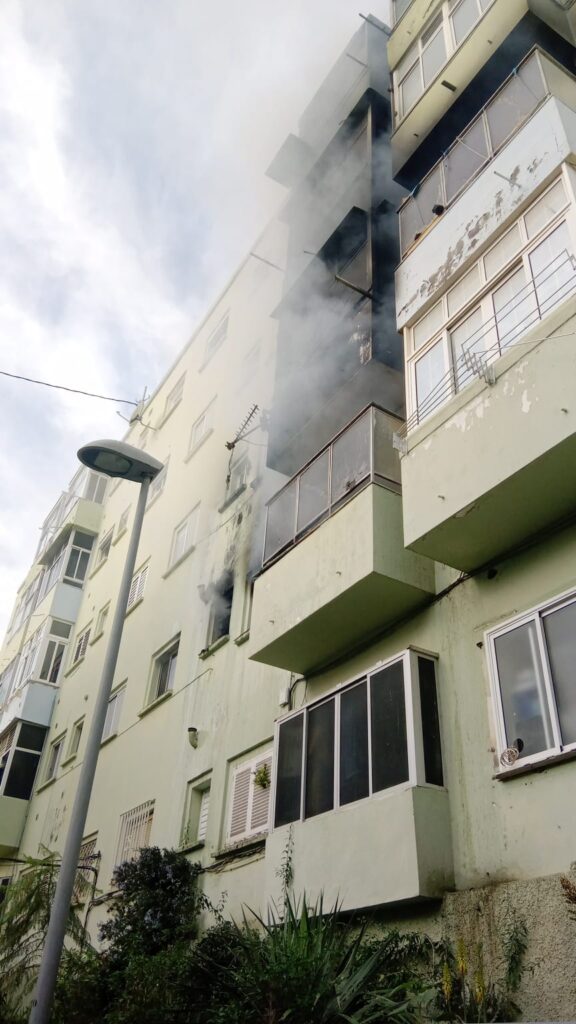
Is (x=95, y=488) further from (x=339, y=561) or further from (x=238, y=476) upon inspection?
(x=339, y=561)

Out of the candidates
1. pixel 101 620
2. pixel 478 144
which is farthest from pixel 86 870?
pixel 478 144

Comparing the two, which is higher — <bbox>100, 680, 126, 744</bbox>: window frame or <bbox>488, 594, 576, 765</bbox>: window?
<bbox>100, 680, 126, 744</bbox>: window frame

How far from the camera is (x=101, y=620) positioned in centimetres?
2028

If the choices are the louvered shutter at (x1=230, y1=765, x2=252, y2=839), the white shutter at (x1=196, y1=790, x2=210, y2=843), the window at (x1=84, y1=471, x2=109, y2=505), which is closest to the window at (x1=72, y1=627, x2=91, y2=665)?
the window at (x1=84, y1=471, x2=109, y2=505)

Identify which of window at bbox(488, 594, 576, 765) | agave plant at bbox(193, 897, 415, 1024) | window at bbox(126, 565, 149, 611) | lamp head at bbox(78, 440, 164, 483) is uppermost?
window at bbox(126, 565, 149, 611)

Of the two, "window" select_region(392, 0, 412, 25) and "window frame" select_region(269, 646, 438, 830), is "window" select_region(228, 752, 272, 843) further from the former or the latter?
"window" select_region(392, 0, 412, 25)

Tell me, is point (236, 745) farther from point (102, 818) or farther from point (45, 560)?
point (45, 560)

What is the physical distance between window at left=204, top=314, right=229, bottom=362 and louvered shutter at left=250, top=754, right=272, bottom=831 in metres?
12.9

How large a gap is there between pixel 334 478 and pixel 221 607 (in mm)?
4747

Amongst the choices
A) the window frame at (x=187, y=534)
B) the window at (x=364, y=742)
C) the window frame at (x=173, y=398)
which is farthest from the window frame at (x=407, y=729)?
the window frame at (x=173, y=398)

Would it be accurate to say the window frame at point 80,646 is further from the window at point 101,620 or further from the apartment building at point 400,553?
the apartment building at point 400,553

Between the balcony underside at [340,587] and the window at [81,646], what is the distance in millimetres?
12133

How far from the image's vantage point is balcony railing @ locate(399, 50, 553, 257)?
8.67 meters

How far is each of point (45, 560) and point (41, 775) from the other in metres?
8.24
